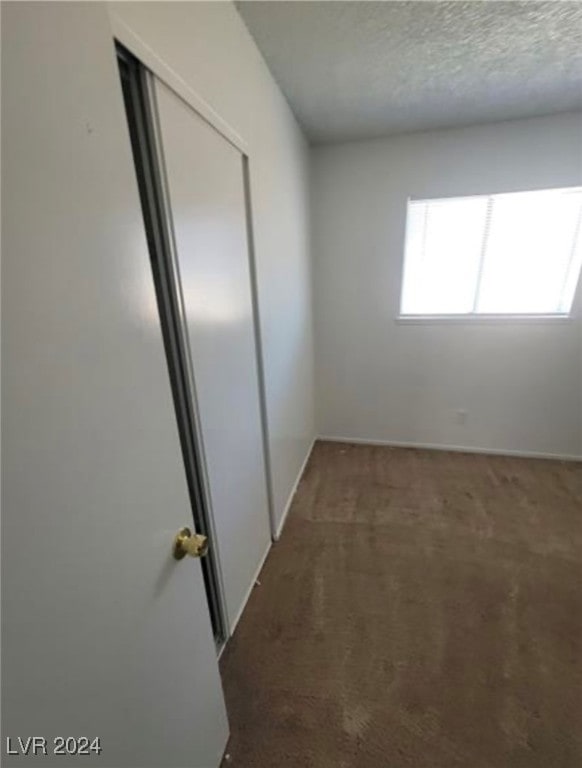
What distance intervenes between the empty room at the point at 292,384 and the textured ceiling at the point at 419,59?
0.02 meters

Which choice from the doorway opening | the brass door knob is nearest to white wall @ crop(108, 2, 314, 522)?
the doorway opening

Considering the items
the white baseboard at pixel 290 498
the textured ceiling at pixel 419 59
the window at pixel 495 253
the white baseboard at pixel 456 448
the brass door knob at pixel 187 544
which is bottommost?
the white baseboard at pixel 290 498

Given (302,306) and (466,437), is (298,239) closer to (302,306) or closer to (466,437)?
(302,306)

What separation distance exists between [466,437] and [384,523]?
128 centimetres

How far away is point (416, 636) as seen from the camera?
1.55 m

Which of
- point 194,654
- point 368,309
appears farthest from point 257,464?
point 368,309

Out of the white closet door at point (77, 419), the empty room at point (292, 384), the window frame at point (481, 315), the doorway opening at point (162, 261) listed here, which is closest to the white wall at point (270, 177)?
the empty room at point (292, 384)

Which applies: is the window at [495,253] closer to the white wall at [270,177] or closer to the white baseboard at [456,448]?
the white wall at [270,177]

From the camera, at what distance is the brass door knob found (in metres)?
0.83

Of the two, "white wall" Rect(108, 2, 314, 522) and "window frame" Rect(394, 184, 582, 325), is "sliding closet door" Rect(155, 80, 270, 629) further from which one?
"window frame" Rect(394, 184, 582, 325)

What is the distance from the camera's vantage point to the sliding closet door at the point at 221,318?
1089 mm

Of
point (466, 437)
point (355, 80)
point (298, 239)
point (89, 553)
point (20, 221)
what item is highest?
point (355, 80)

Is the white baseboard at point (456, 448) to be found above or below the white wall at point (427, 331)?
below

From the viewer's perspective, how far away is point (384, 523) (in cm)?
224
